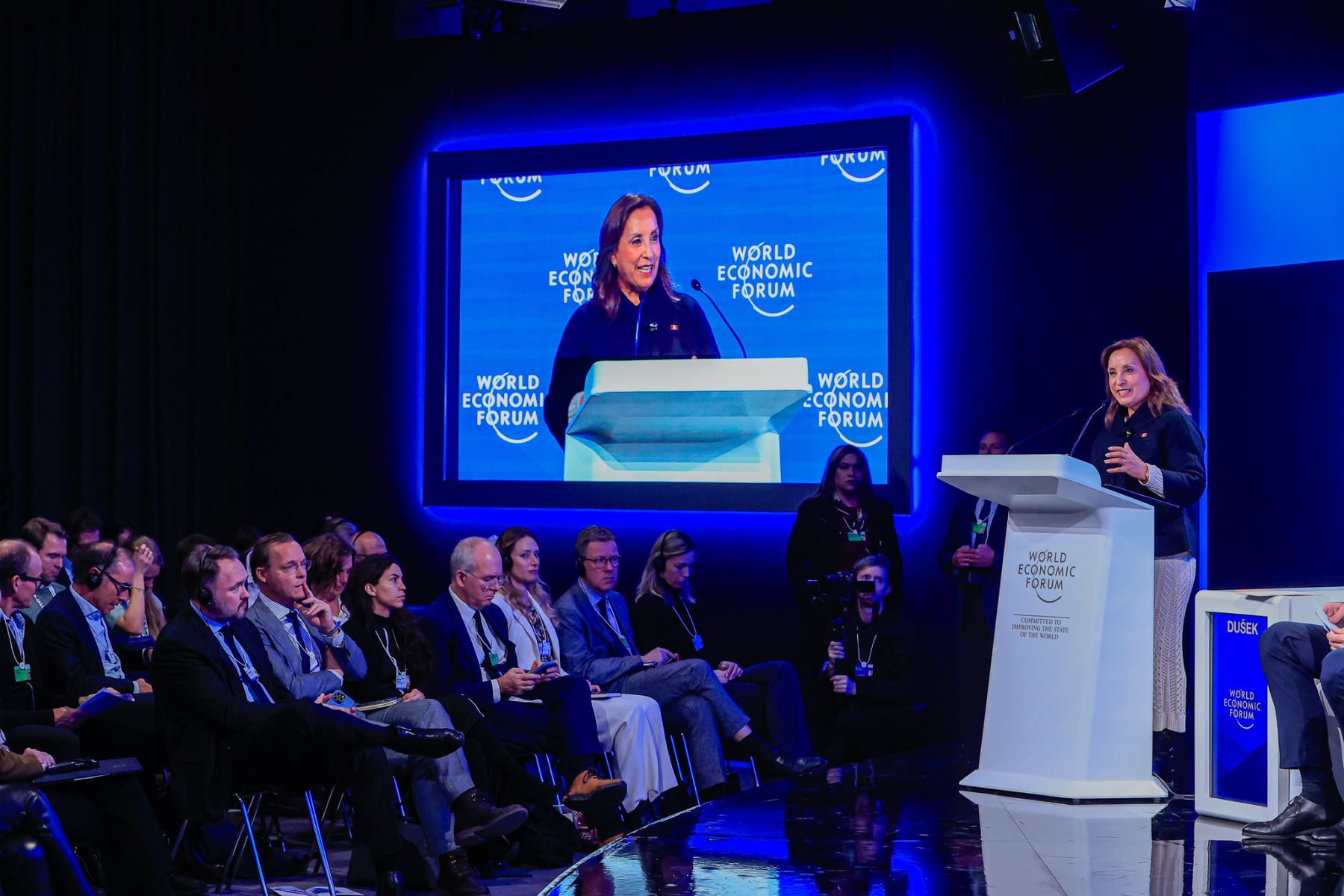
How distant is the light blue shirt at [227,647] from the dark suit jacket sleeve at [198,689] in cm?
10

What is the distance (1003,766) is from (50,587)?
13.6 feet

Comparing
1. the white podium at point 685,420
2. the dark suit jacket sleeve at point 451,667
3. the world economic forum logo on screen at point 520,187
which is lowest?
the dark suit jacket sleeve at point 451,667

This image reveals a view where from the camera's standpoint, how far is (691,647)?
21.7 feet

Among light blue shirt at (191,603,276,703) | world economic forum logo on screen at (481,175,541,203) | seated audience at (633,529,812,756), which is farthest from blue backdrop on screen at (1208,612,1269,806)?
world economic forum logo on screen at (481,175,541,203)

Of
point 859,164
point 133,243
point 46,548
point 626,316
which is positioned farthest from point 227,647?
point 133,243

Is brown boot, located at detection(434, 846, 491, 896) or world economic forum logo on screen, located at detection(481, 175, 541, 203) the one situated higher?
world economic forum logo on screen, located at detection(481, 175, 541, 203)

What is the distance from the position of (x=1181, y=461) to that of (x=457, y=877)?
105 inches

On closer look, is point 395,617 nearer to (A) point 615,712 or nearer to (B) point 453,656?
(B) point 453,656

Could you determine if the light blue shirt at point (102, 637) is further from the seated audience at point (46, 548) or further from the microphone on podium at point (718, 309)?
the microphone on podium at point (718, 309)

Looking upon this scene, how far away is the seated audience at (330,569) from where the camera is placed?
5574mm

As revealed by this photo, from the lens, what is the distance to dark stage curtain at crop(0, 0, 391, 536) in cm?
813

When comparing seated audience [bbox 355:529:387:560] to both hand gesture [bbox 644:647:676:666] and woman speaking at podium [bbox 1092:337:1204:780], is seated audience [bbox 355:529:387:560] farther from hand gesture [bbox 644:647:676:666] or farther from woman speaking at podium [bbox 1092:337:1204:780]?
woman speaking at podium [bbox 1092:337:1204:780]

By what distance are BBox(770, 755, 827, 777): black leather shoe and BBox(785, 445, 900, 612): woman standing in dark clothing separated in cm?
82

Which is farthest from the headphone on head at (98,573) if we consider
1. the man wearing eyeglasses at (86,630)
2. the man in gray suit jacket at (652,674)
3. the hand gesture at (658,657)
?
the hand gesture at (658,657)
